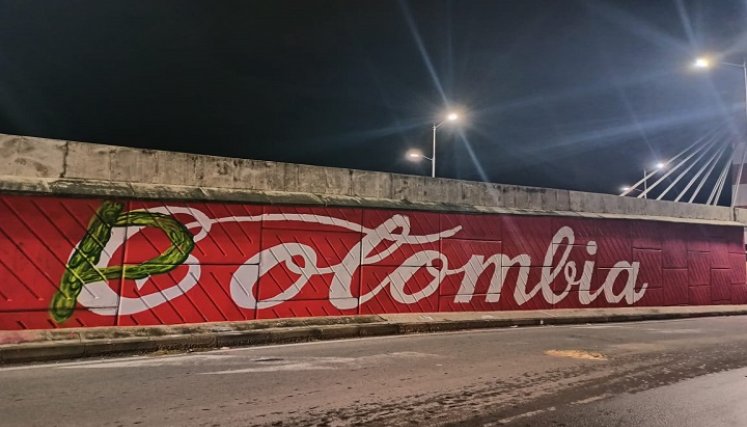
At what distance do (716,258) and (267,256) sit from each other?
50.1 ft

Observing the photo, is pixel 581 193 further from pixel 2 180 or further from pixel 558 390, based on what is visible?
pixel 2 180

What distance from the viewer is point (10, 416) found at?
15.1ft

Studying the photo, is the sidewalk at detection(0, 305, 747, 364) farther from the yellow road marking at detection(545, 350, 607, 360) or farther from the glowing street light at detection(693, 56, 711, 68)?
the glowing street light at detection(693, 56, 711, 68)

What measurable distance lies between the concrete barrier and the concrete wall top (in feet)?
0.10

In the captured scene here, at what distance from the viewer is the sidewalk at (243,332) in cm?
741

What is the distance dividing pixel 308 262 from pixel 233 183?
227 centimetres

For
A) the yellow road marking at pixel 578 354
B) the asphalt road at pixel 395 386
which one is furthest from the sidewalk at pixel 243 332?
the yellow road marking at pixel 578 354

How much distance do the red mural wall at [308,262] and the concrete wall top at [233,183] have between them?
25cm

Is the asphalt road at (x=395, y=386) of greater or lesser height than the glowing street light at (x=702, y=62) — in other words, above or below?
below

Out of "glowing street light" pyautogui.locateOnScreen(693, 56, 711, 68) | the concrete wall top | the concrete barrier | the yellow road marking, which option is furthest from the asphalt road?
"glowing street light" pyautogui.locateOnScreen(693, 56, 711, 68)

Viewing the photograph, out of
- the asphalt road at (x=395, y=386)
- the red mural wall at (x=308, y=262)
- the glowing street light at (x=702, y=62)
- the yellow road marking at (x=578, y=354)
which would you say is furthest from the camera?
the glowing street light at (x=702, y=62)

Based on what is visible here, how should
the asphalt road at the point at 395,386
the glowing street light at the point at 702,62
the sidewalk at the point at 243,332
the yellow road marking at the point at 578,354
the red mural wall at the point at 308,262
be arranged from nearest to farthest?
the asphalt road at the point at 395,386
the sidewalk at the point at 243,332
the yellow road marking at the point at 578,354
the red mural wall at the point at 308,262
the glowing street light at the point at 702,62

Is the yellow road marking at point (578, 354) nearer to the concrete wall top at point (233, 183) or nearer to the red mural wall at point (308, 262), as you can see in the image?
the red mural wall at point (308, 262)

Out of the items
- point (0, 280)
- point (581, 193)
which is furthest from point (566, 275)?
point (0, 280)
